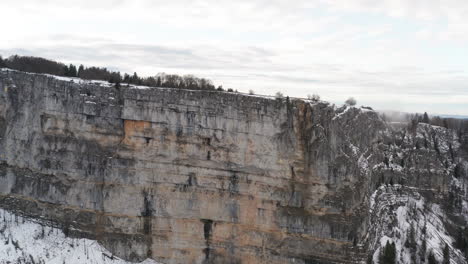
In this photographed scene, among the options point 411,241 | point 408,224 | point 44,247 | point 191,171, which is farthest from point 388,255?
point 44,247

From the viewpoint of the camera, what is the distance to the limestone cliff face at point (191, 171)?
106 feet

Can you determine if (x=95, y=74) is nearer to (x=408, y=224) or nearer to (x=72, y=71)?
(x=72, y=71)

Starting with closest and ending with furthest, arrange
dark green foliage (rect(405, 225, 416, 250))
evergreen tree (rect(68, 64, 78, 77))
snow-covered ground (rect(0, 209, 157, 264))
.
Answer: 1. snow-covered ground (rect(0, 209, 157, 264))
2. dark green foliage (rect(405, 225, 416, 250))
3. evergreen tree (rect(68, 64, 78, 77))

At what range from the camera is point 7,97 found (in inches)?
1586

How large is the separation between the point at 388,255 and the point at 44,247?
24.7 meters

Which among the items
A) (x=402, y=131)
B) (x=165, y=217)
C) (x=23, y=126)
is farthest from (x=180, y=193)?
(x=402, y=131)

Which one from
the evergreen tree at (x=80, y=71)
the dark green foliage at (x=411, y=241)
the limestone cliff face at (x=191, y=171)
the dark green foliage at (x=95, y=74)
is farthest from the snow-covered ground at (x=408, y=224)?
the evergreen tree at (x=80, y=71)

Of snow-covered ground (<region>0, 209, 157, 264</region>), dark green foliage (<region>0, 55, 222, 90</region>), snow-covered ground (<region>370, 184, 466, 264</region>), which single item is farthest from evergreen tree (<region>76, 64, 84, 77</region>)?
snow-covered ground (<region>370, 184, 466, 264</region>)

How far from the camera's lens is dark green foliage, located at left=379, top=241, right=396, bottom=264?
36.2 meters

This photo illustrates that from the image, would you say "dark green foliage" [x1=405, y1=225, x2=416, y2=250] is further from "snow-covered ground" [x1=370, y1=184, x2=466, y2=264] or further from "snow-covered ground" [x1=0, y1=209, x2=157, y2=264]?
"snow-covered ground" [x1=0, y1=209, x2=157, y2=264]

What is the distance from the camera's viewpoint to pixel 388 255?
36.3 m

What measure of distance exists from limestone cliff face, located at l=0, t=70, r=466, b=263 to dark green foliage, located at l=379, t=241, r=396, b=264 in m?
1.81

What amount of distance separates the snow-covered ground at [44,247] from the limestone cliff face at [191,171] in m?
0.68

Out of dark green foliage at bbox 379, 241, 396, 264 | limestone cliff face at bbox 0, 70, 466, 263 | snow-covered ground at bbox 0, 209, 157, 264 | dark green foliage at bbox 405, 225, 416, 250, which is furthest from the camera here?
dark green foliage at bbox 405, 225, 416, 250
